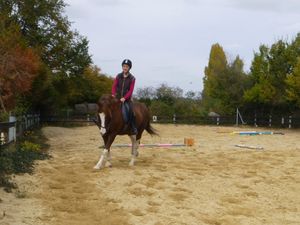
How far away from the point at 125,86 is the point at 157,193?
3.31 meters

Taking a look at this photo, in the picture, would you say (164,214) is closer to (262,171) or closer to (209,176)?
(209,176)

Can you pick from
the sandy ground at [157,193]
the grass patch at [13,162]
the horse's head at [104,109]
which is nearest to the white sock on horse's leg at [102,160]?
the sandy ground at [157,193]

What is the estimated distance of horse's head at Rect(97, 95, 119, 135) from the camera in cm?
909

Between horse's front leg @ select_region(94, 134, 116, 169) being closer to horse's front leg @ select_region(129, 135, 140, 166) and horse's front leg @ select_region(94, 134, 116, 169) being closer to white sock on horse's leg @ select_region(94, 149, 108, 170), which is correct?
white sock on horse's leg @ select_region(94, 149, 108, 170)

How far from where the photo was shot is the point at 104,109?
9.10 meters

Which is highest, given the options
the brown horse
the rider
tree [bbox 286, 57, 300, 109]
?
tree [bbox 286, 57, 300, 109]

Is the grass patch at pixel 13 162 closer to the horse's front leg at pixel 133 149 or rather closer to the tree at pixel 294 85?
the horse's front leg at pixel 133 149

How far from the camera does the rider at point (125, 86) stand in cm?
977

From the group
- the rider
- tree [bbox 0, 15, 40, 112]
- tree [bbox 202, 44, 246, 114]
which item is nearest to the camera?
the rider

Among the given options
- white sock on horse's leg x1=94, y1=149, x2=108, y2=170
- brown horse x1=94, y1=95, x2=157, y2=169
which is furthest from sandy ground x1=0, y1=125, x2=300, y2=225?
brown horse x1=94, y1=95, x2=157, y2=169

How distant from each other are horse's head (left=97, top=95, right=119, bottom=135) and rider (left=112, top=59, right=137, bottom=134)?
17.9 inches

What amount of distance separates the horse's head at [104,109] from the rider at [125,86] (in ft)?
1.49

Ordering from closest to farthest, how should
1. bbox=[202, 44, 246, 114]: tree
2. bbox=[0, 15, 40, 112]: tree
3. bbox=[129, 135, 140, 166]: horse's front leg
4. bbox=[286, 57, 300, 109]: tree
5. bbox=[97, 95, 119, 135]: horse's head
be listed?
bbox=[97, 95, 119, 135]: horse's head
bbox=[129, 135, 140, 166]: horse's front leg
bbox=[0, 15, 40, 112]: tree
bbox=[286, 57, 300, 109]: tree
bbox=[202, 44, 246, 114]: tree

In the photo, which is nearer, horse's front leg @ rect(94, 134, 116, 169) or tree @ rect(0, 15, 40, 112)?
horse's front leg @ rect(94, 134, 116, 169)
